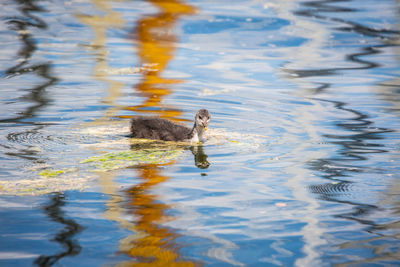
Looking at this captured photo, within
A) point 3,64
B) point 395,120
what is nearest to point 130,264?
point 395,120

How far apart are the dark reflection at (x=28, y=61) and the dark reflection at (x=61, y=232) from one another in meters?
2.92

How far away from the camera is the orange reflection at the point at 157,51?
9.13 m

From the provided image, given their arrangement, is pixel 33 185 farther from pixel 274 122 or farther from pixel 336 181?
pixel 274 122

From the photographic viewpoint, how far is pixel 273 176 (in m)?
6.18

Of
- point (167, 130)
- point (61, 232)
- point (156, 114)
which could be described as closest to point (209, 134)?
point (167, 130)

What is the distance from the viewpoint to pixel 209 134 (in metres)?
7.80

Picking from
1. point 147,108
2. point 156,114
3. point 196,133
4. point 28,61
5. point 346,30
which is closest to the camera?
point 196,133

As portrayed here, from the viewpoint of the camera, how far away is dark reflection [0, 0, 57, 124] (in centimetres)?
885

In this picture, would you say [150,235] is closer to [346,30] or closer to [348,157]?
[348,157]

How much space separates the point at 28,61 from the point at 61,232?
24.2 feet

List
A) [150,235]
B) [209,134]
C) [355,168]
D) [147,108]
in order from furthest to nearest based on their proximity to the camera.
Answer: [147,108] → [209,134] → [355,168] → [150,235]

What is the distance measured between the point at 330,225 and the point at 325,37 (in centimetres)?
900

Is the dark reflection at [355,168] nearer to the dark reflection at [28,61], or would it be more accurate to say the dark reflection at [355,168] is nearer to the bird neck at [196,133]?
the bird neck at [196,133]

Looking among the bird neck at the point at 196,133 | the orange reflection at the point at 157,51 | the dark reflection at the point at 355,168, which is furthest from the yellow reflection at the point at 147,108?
the dark reflection at the point at 355,168
